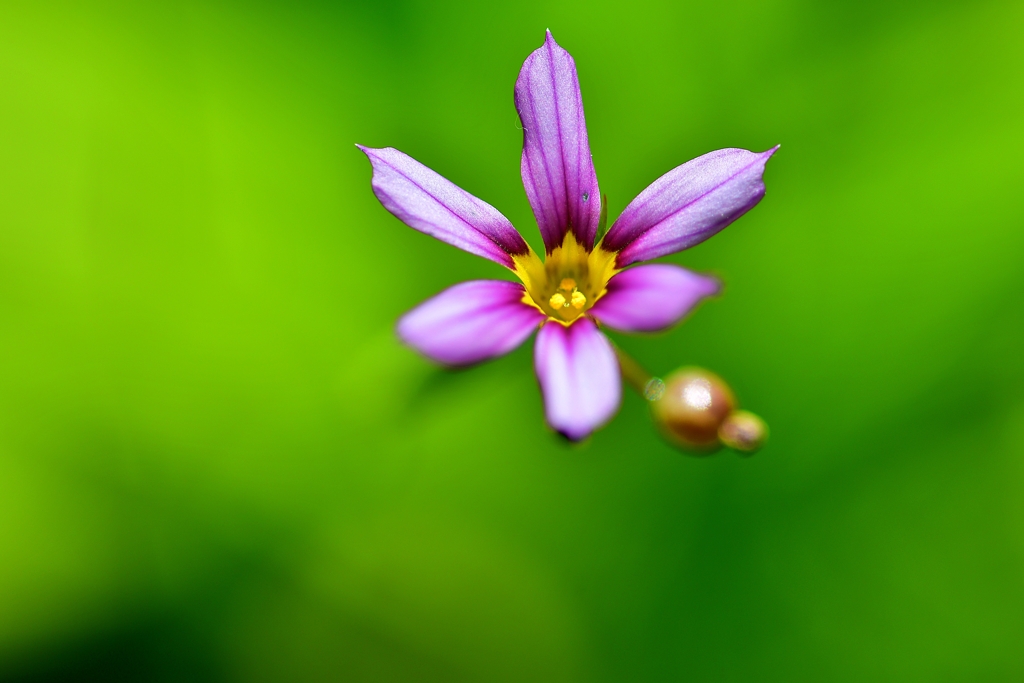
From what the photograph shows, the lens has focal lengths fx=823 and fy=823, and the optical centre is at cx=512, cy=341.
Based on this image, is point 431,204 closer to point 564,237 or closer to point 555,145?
point 555,145

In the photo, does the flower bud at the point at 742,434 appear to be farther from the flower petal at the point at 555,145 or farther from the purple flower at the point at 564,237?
the flower petal at the point at 555,145

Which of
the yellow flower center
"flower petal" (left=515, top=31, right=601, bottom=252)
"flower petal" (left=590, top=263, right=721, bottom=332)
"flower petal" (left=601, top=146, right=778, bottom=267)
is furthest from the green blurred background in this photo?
"flower petal" (left=590, top=263, right=721, bottom=332)

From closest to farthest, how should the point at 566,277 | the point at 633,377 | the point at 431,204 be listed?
the point at 431,204, the point at 633,377, the point at 566,277

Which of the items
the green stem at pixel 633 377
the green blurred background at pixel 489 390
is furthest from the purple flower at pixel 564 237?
the green blurred background at pixel 489 390

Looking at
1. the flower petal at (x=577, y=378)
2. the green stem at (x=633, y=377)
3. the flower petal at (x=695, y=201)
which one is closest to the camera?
the flower petal at (x=577, y=378)

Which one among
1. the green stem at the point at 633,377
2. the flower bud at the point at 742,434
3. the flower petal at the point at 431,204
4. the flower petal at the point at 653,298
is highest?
the flower petal at the point at 431,204

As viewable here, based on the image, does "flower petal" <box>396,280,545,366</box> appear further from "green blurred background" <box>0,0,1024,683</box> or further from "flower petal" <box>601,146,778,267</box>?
"green blurred background" <box>0,0,1024,683</box>

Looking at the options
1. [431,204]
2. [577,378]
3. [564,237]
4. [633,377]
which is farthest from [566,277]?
[577,378]

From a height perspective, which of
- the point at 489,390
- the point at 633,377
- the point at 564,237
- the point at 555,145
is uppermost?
the point at 555,145
